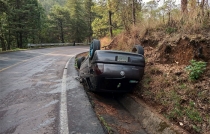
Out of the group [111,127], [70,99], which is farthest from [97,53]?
[111,127]

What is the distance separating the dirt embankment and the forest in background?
37.8 inches

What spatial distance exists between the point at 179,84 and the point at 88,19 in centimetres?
5046

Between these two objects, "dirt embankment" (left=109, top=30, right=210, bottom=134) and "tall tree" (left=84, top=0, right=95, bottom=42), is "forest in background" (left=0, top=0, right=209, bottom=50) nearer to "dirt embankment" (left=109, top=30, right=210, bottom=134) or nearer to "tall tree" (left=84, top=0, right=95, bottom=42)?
"tall tree" (left=84, top=0, right=95, bottom=42)

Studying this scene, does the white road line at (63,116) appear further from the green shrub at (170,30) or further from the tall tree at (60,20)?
the tall tree at (60,20)

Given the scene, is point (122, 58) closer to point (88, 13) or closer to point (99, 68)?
point (99, 68)

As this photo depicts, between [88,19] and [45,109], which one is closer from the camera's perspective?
[45,109]

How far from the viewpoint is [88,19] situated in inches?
2078

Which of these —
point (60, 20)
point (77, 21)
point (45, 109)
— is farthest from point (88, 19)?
point (45, 109)

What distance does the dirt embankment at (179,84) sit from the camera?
368 cm

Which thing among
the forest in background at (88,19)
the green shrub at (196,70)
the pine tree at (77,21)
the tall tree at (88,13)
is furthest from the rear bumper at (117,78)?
the tall tree at (88,13)

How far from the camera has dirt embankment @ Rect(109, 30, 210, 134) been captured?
3.68m

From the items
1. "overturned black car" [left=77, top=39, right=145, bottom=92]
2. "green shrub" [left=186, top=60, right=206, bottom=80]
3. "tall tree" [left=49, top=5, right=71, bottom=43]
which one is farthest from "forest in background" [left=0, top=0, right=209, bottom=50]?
"overturned black car" [left=77, top=39, right=145, bottom=92]

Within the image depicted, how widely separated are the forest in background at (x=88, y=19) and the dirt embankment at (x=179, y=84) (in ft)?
3.15

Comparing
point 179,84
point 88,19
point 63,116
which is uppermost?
point 88,19
